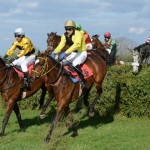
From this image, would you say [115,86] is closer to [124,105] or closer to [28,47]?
[124,105]

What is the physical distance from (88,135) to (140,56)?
13.1ft

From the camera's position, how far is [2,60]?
10227 millimetres

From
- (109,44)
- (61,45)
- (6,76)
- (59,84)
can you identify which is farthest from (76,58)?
→ (109,44)

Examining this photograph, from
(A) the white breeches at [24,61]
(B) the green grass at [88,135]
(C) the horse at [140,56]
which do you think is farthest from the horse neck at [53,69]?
(C) the horse at [140,56]

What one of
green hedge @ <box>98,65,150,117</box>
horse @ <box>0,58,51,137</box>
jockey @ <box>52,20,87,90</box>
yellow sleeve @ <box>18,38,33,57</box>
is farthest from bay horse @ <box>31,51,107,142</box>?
green hedge @ <box>98,65,150,117</box>

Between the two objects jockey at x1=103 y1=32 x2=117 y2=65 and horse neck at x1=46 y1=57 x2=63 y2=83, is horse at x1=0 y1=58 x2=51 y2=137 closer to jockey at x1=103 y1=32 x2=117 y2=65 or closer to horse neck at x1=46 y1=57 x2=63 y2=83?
horse neck at x1=46 y1=57 x2=63 y2=83

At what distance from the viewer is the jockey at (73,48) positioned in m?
9.51

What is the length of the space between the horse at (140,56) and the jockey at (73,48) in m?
1.98

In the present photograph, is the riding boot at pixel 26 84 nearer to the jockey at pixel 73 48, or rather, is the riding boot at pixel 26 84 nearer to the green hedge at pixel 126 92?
the jockey at pixel 73 48


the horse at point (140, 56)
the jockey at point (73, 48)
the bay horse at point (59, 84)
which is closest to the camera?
the bay horse at point (59, 84)

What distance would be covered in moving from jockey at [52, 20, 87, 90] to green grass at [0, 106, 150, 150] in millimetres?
1345

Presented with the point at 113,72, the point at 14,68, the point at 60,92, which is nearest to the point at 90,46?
the point at 113,72

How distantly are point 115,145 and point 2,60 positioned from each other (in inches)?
155

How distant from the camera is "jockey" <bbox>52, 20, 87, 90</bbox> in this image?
31.2ft
